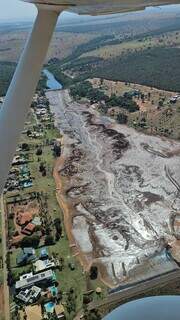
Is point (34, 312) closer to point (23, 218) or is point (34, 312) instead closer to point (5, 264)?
point (5, 264)

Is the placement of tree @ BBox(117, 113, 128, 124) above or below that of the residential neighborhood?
above

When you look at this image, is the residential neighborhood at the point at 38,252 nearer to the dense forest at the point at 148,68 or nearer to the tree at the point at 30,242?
the tree at the point at 30,242

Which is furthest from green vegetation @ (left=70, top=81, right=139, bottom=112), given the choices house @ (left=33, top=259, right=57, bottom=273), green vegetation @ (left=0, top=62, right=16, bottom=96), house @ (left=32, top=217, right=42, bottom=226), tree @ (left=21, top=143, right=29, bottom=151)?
house @ (left=33, top=259, right=57, bottom=273)

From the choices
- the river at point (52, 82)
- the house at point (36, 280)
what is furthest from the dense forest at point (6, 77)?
the house at point (36, 280)

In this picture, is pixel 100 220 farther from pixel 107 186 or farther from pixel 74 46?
pixel 74 46

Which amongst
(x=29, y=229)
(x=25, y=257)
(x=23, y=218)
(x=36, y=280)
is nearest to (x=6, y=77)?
(x=23, y=218)

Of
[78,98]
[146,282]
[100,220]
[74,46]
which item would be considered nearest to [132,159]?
[100,220]

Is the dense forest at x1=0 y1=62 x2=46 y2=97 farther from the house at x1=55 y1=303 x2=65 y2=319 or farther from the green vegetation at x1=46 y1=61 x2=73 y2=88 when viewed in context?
the house at x1=55 y1=303 x2=65 y2=319
